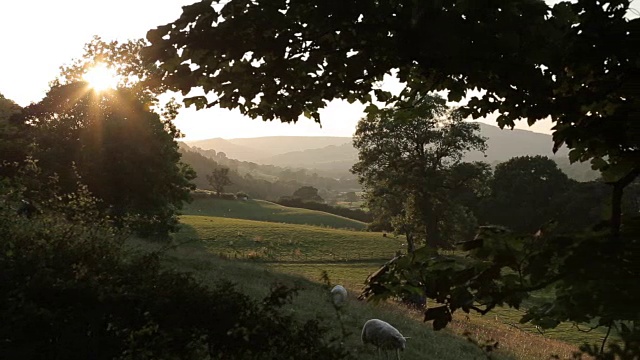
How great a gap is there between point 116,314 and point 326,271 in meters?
7.23

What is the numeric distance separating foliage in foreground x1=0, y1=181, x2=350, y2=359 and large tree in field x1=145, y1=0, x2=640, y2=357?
3.73m

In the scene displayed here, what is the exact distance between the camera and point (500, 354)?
50.6ft

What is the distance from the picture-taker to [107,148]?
29.9 metres

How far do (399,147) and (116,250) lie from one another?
27357 mm

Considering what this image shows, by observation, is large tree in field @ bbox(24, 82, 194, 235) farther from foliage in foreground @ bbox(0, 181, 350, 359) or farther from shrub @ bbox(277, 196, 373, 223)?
shrub @ bbox(277, 196, 373, 223)

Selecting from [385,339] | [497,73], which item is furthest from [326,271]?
[497,73]

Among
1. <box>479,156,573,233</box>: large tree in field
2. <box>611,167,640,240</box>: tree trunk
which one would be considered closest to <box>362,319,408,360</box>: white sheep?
<box>611,167,640,240</box>: tree trunk

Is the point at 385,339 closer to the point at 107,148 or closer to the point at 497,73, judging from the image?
the point at 497,73

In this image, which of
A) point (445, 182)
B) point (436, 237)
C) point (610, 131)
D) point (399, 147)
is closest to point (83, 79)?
point (399, 147)

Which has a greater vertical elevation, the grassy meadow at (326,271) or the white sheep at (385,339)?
the white sheep at (385,339)

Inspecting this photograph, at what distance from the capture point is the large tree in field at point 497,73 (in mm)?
3010

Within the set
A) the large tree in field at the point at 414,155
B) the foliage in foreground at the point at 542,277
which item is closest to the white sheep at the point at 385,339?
the foliage in foreground at the point at 542,277

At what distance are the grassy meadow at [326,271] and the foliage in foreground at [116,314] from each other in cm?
150

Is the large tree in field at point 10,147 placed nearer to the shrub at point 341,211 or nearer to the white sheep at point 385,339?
the white sheep at point 385,339
